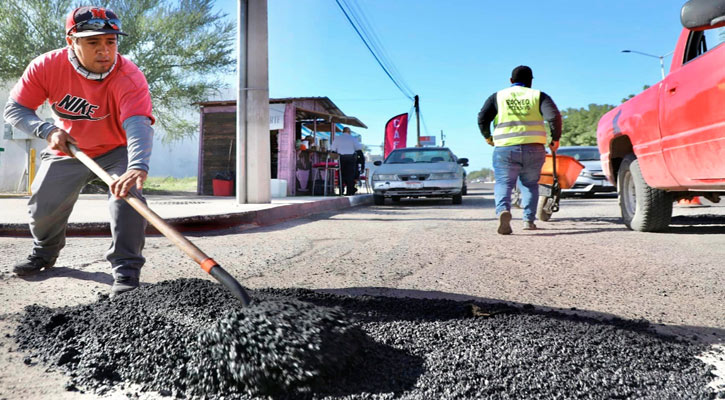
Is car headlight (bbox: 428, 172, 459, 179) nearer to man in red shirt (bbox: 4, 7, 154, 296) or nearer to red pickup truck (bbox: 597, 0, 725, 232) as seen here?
red pickup truck (bbox: 597, 0, 725, 232)

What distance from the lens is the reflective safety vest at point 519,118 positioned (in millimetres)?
5879

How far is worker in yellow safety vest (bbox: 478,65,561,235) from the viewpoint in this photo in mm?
5879

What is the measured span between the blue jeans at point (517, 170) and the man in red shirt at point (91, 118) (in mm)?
4101

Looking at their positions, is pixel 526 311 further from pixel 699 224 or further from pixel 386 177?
pixel 386 177

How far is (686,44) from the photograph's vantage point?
4.43 m

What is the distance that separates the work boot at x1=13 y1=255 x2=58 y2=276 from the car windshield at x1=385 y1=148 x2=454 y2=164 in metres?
9.96

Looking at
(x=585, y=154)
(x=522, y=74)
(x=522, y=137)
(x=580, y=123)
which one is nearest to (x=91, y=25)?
(x=522, y=137)

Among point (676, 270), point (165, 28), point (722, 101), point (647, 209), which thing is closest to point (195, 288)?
point (676, 270)

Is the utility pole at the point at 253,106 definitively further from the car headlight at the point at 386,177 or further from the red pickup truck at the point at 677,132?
the red pickup truck at the point at 677,132

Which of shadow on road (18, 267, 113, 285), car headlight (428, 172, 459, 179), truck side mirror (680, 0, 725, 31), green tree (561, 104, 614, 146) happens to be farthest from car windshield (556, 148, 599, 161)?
green tree (561, 104, 614, 146)

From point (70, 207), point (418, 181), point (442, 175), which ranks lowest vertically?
point (70, 207)

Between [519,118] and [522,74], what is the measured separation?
60cm

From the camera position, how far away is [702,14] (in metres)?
2.64

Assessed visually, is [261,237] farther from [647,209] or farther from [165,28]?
[165,28]
